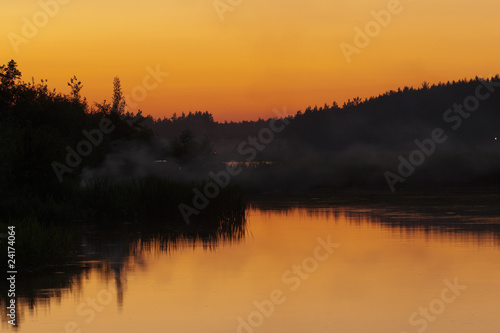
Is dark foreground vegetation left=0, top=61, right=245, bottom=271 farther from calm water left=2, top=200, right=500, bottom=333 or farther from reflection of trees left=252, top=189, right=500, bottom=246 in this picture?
reflection of trees left=252, top=189, right=500, bottom=246

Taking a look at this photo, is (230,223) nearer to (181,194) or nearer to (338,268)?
(181,194)

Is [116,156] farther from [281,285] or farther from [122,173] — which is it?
[281,285]

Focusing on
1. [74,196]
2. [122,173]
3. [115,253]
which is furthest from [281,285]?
[122,173]

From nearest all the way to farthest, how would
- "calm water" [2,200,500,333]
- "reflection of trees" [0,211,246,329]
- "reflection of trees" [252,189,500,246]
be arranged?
"calm water" [2,200,500,333], "reflection of trees" [0,211,246,329], "reflection of trees" [252,189,500,246]

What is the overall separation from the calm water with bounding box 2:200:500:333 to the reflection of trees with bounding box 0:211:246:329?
54 mm

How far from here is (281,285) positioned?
64.0 feet

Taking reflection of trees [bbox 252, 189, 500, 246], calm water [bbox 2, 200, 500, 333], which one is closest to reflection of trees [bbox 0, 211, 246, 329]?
calm water [bbox 2, 200, 500, 333]

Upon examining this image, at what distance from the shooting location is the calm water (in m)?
15.7

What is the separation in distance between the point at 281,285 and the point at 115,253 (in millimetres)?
7536

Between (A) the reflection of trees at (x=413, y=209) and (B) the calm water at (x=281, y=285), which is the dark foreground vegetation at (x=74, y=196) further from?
(A) the reflection of trees at (x=413, y=209)

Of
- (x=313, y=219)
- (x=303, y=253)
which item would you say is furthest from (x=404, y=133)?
(x=303, y=253)

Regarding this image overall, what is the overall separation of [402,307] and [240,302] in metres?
2.97

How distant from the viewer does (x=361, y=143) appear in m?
182

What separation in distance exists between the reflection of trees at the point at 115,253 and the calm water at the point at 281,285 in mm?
54
